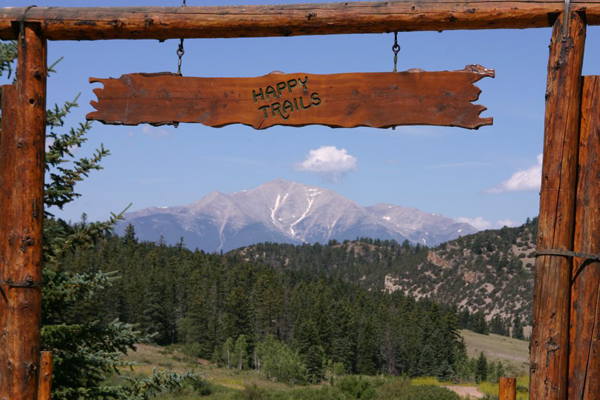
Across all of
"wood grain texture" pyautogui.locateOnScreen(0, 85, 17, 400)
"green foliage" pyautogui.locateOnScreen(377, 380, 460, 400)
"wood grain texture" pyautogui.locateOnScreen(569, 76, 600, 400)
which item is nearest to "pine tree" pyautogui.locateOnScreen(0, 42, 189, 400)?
"wood grain texture" pyautogui.locateOnScreen(0, 85, 17, 400)

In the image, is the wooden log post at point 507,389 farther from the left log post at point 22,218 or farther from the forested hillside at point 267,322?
the forested hillside at point 267,322

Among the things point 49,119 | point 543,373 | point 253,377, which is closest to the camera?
point 543,373

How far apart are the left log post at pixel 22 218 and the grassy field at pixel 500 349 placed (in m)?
78.5

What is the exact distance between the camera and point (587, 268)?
17.3 feet

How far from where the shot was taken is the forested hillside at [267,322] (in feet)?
244

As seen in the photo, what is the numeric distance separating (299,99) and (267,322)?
8120cm

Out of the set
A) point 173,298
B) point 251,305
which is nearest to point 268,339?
point 251,305

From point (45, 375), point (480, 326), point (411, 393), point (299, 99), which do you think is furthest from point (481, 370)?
point (45, 375)

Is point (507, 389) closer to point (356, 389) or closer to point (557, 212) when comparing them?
point (557, 212)

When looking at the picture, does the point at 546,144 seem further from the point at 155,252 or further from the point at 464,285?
the point at 464,285

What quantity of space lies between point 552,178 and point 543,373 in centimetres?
153

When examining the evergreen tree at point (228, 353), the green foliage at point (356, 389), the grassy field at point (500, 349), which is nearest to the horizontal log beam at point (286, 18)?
the green foliage at point (356, 389)

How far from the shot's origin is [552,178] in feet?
17.5

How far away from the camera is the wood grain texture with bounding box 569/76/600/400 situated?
523cm
